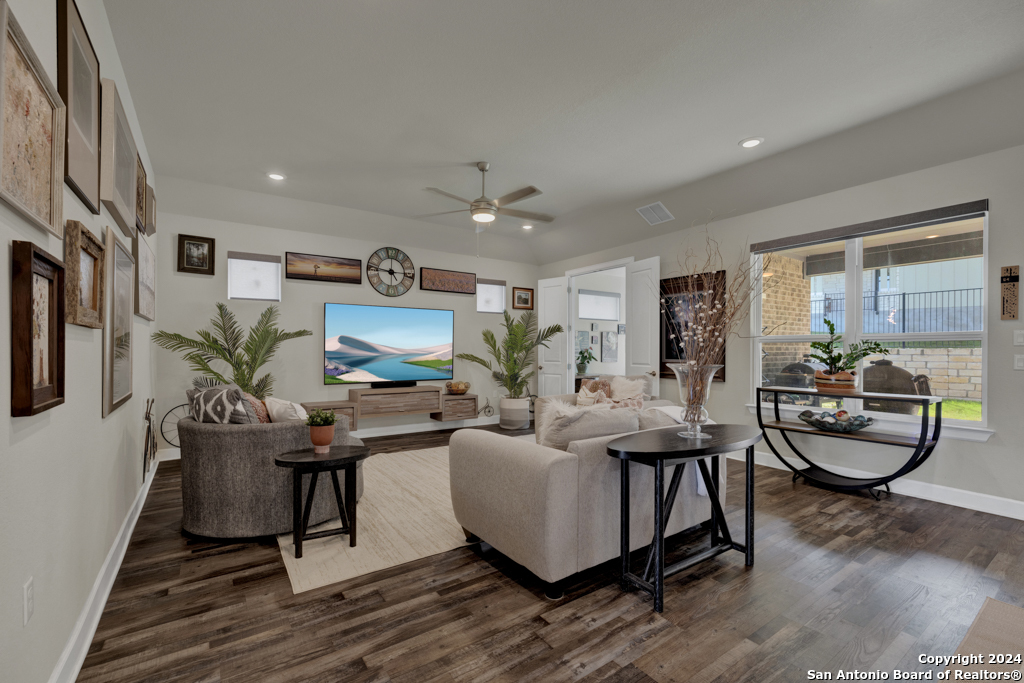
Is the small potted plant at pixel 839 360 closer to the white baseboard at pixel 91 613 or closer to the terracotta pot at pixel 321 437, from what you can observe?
the terracotta pot at pixel 321 437

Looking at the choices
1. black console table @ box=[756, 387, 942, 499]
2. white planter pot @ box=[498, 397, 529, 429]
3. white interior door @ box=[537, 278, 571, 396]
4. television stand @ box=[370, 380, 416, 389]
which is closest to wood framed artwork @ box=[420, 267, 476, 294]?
white interior door @ box=[537, 278, 571, 396]

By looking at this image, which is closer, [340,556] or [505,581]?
[505,581]

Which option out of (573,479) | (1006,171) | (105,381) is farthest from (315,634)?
(1006,171)

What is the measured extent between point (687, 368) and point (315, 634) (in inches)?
82.1

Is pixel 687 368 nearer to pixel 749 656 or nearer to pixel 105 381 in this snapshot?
pixel 749 656

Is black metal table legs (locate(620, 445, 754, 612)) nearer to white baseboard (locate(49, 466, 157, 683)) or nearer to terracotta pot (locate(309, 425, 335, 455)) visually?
terracotta pot (locate(309, 425, 335, 455))

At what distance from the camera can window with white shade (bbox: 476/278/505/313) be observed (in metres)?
7.21

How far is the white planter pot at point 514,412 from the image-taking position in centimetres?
670

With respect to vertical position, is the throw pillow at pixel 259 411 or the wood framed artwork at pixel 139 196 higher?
the wood framed artwork at pixel 139 196

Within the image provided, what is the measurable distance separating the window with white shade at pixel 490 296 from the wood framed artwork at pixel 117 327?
455 cm

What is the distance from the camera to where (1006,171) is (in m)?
3.30

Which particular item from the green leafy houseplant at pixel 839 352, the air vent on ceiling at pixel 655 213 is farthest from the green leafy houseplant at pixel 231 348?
the green leafy houseplant at pixel 839 352

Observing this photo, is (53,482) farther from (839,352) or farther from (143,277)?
(839,352)

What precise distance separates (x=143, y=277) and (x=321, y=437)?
7.38 ft
